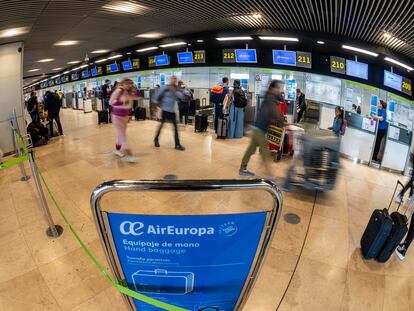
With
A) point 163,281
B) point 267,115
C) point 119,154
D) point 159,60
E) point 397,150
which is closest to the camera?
point 163,281

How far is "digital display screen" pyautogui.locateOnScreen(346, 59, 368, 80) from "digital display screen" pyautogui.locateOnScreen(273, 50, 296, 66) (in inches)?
78.0

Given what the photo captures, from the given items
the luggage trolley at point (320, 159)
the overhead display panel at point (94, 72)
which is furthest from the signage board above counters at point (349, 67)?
the overhead display panel at point (94, 72)

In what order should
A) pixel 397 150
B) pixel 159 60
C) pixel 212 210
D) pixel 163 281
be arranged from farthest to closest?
1. pixel 159 60
2. pixel 397 150
3. pixel 212 210
4. pixel 163 281

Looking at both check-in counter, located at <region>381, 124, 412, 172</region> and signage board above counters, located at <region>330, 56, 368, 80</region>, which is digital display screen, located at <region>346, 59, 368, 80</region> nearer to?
signage board above counters, located at <region>330, 56, 368, 80</region>

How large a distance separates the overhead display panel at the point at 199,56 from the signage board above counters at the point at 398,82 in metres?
7.68

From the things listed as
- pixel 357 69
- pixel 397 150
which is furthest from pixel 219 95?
pixel 397 150

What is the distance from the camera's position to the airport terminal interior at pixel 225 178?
113 cm

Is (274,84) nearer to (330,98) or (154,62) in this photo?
(330,98)

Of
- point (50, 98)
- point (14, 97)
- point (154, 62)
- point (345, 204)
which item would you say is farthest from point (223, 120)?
point (154, 62)

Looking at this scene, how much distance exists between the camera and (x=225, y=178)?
4445mm

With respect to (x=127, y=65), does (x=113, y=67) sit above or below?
above

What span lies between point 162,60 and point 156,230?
14.3 meters

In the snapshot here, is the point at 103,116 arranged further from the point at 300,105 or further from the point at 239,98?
the point at 300,105

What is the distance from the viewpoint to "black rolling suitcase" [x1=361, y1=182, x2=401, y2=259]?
2.69 meters
